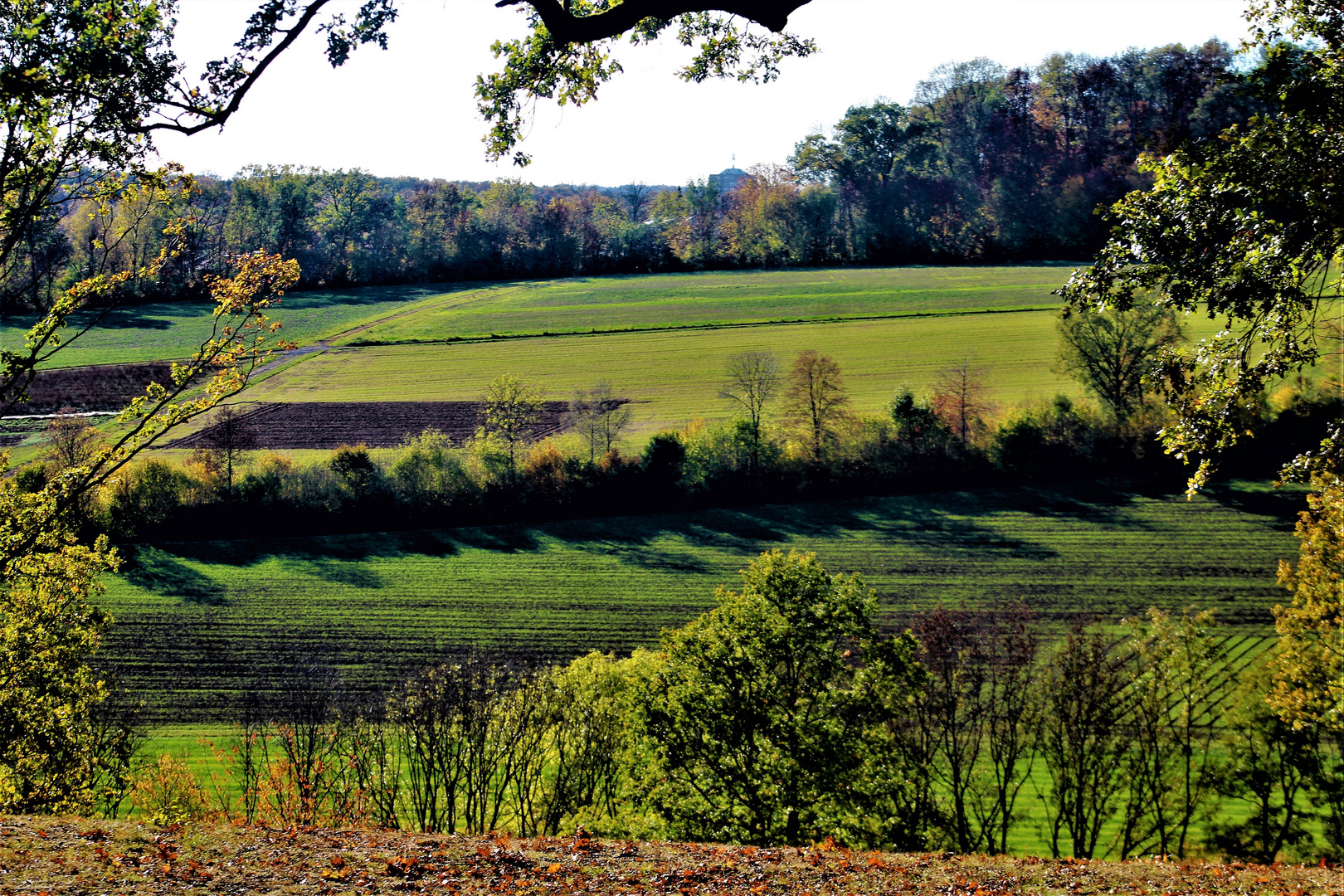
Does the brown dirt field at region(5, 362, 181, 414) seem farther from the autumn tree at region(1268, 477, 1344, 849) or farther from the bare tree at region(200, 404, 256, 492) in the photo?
the autumn tree at region(1268, 477, 1344, 849)

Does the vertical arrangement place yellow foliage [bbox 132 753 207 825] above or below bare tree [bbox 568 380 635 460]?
below

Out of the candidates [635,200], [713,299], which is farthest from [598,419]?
[635,200]

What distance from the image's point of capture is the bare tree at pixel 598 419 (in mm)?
52812


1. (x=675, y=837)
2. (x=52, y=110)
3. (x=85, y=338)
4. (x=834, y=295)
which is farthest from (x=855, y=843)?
(x=85, y=338)

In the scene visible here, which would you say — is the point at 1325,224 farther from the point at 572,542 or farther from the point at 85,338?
the point at 85,338

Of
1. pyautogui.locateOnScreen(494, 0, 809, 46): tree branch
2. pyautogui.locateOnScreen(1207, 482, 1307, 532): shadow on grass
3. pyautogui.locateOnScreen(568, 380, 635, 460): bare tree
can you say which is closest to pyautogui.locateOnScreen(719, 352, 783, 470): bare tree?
pyautogui.locateOnScreen(568, 380, 635, 460): bare tree

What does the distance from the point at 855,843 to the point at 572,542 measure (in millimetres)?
28947

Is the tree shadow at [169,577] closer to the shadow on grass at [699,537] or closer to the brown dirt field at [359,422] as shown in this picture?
the shadow on grass at [699,537]

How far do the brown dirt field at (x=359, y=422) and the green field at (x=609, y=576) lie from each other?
1114 cm

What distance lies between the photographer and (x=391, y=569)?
4497 cm

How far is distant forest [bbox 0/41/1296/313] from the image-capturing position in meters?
86.1

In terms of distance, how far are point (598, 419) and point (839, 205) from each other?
2373 inches

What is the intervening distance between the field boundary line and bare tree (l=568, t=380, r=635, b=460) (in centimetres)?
2112

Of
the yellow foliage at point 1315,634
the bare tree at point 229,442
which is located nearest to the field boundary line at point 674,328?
the bare tree at point 229,442
